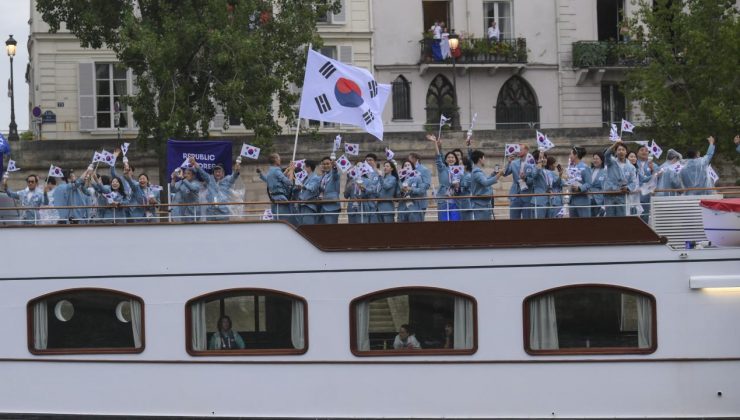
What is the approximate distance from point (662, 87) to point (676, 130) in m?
1.07

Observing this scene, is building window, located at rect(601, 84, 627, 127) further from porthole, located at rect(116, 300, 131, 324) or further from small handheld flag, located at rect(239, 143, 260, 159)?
porthole, located at rect(116, 300, 131, 324)

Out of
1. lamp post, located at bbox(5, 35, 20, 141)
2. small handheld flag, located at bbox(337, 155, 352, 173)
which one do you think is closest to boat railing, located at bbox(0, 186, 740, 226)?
small handheld flag, located at bbox(337, 155, 352, 173)

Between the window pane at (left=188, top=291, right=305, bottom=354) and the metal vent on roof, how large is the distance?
3.87 meters

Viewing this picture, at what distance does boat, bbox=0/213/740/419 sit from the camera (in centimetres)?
1288

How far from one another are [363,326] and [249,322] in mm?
1247

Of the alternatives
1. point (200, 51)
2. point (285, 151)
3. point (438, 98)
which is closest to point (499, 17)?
point (438, 98)

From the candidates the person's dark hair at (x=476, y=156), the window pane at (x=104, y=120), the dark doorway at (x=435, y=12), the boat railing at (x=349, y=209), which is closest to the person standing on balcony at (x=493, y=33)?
the dark doorway at (x=435, y=12)

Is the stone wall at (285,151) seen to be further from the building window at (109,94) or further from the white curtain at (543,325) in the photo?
the white curtain at (543,325)

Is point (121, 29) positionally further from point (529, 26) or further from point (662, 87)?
point (529, 26)

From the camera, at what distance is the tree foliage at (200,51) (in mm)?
26469

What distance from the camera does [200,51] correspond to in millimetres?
28156

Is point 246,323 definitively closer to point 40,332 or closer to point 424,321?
point 424,321

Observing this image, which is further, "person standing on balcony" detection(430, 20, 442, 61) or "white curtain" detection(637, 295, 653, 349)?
"person standing on balcony" detection(430, 20, 442, 61)

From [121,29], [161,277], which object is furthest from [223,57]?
[161,277]
